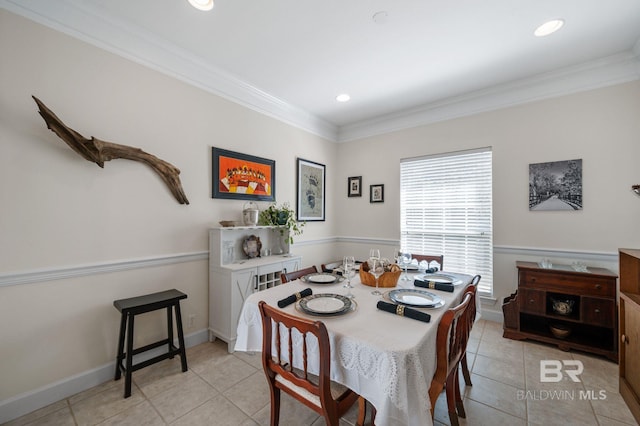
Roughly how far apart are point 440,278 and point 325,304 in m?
1.13

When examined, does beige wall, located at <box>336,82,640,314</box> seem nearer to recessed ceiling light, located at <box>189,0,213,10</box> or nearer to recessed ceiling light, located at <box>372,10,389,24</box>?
recessed ceiling light, located at <box>372,10,389,24</box>

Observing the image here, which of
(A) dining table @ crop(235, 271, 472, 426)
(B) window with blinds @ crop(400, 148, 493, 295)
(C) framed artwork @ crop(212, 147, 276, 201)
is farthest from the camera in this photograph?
(B) window with blinds @ crop(400, 148, 493, 295)

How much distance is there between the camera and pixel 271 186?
340 centimetres

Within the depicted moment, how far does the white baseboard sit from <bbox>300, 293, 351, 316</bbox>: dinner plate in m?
1.81

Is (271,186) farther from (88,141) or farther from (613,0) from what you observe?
(613,0)

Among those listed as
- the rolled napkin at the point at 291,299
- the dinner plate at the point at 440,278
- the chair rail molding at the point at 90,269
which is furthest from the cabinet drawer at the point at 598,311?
the chair rail molding at the point at 90,269

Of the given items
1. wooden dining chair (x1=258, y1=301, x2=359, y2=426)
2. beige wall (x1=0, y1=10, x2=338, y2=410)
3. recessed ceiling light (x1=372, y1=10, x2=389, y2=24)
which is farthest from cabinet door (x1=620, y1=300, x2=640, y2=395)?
beige wall (x1=0, y1=10, x2=338, y2=410)

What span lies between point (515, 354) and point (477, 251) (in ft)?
3.99

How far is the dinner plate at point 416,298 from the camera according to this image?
148cm

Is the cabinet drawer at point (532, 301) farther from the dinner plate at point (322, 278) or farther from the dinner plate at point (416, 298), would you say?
the dinner plate at point (322, 278)

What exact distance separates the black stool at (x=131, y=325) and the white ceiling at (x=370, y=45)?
2086mm

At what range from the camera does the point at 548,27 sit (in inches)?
83.7

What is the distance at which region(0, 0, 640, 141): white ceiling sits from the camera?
1925 millimetres

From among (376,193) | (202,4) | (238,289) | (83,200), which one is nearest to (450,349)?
(238,289)
